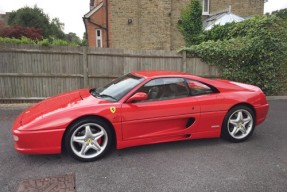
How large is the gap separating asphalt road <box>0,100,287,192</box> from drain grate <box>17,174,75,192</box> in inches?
3.4

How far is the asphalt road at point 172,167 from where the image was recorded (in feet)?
10.0

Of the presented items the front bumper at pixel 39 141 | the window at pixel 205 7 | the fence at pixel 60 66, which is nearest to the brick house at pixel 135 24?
the window at pixel 205 7

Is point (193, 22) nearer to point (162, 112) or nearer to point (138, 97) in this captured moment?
point (162, 112)

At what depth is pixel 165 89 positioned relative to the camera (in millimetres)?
4141

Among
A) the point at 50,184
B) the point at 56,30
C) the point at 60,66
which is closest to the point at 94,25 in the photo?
the point at 60,66

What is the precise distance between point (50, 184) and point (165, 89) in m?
2.23

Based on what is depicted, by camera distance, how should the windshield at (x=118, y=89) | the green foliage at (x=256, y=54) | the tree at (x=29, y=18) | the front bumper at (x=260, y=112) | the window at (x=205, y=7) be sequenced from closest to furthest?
the windshield at (x=118, y=89)
the front bumper at (x=260, y=112)
the green foliage at (x=256, y=54)
the window at (x=205, y=7)
the tree at (x=29, y=18)

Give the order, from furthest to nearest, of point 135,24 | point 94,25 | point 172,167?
point 94,25
point 135,24
point 172,167

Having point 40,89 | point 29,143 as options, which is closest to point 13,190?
point 29,143

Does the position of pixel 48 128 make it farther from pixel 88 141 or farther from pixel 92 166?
pixel 92 166

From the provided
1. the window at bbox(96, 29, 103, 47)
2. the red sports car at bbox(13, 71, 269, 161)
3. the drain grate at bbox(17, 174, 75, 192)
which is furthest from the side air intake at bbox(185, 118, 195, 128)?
the window at bbox(96, 29, 103, 47)

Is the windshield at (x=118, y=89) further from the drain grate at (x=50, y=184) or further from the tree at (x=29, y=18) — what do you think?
the tree at (x=29, y=18)

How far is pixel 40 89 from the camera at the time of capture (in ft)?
25.8

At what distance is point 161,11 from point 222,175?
13.7 m
